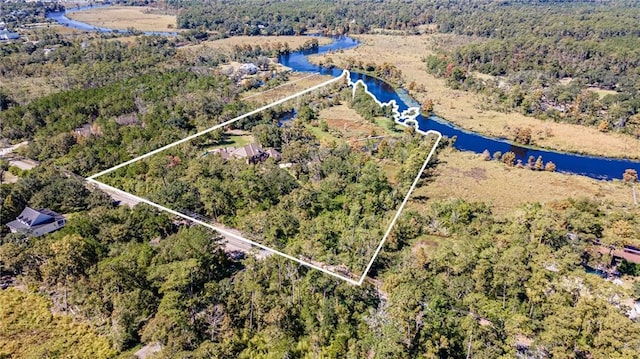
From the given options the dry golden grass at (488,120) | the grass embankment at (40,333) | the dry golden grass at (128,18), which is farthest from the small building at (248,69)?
the grass embankment at (40,333)

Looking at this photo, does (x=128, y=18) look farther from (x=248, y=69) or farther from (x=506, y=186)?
(x=506, y=186)

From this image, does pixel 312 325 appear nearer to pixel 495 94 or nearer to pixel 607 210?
pixel 607 210

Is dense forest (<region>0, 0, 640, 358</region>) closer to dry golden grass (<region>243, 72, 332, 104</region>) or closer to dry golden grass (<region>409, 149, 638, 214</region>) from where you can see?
dry golden grass (<region>409, 149, 638, 214</region>)

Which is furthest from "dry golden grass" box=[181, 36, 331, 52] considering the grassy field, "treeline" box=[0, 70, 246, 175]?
the grassy field

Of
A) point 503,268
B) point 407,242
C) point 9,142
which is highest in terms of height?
point 503,268

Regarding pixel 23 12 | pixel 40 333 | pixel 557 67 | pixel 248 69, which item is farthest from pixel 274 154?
pixel 23 12

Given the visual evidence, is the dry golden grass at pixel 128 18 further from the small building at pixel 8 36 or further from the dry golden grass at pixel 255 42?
the small building at pixel 8 36

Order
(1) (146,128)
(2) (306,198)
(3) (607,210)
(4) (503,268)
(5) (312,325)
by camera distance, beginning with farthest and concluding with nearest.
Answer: (1) (146,128)
(3) (607,210)
(2) (306,198)
(4) (503,268)
(5) (312,325)

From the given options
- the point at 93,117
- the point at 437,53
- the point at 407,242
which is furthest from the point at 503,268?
the point at 437,53
